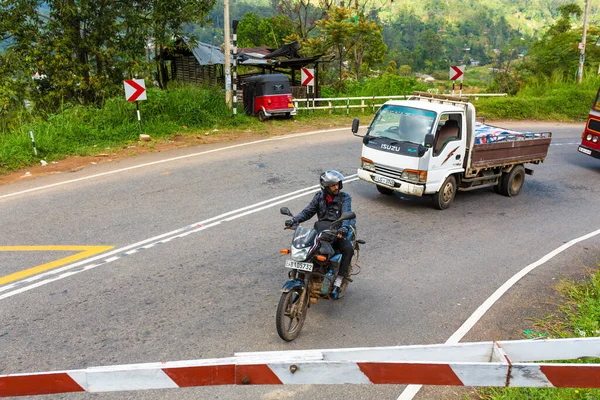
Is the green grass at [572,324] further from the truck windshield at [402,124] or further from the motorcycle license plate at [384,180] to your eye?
the truck windshield at [402,124]

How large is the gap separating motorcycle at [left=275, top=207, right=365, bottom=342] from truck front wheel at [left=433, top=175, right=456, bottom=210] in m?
4.92

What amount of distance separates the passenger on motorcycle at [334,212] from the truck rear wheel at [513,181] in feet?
22.1

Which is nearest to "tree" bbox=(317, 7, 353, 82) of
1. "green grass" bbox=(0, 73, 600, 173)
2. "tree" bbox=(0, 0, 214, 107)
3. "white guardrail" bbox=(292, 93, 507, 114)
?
"white guardrail" bbox=(292, 93, 507, 114)

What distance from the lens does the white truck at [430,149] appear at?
10078 millimetres

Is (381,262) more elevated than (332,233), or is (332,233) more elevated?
(332,233)

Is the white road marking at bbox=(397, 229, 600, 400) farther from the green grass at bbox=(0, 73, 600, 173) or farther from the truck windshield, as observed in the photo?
the green grass at bbox=(0, 73, 600, 173)

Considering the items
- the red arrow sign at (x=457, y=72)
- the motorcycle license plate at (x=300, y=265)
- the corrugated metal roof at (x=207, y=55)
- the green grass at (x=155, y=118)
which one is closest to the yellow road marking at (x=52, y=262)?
A: the motorcycle license plate at (x=300, y=265)

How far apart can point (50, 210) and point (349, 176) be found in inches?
270

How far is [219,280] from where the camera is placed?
7.05m

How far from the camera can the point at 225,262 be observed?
763 cm

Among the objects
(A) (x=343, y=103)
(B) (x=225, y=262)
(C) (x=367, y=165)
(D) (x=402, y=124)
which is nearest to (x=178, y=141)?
(C) (x=367, y=165)

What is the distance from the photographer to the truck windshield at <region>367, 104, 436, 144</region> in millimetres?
10188

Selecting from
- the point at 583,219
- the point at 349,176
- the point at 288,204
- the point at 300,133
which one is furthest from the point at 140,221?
the point at 300,133

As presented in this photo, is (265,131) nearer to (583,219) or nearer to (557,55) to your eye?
(583,219)
